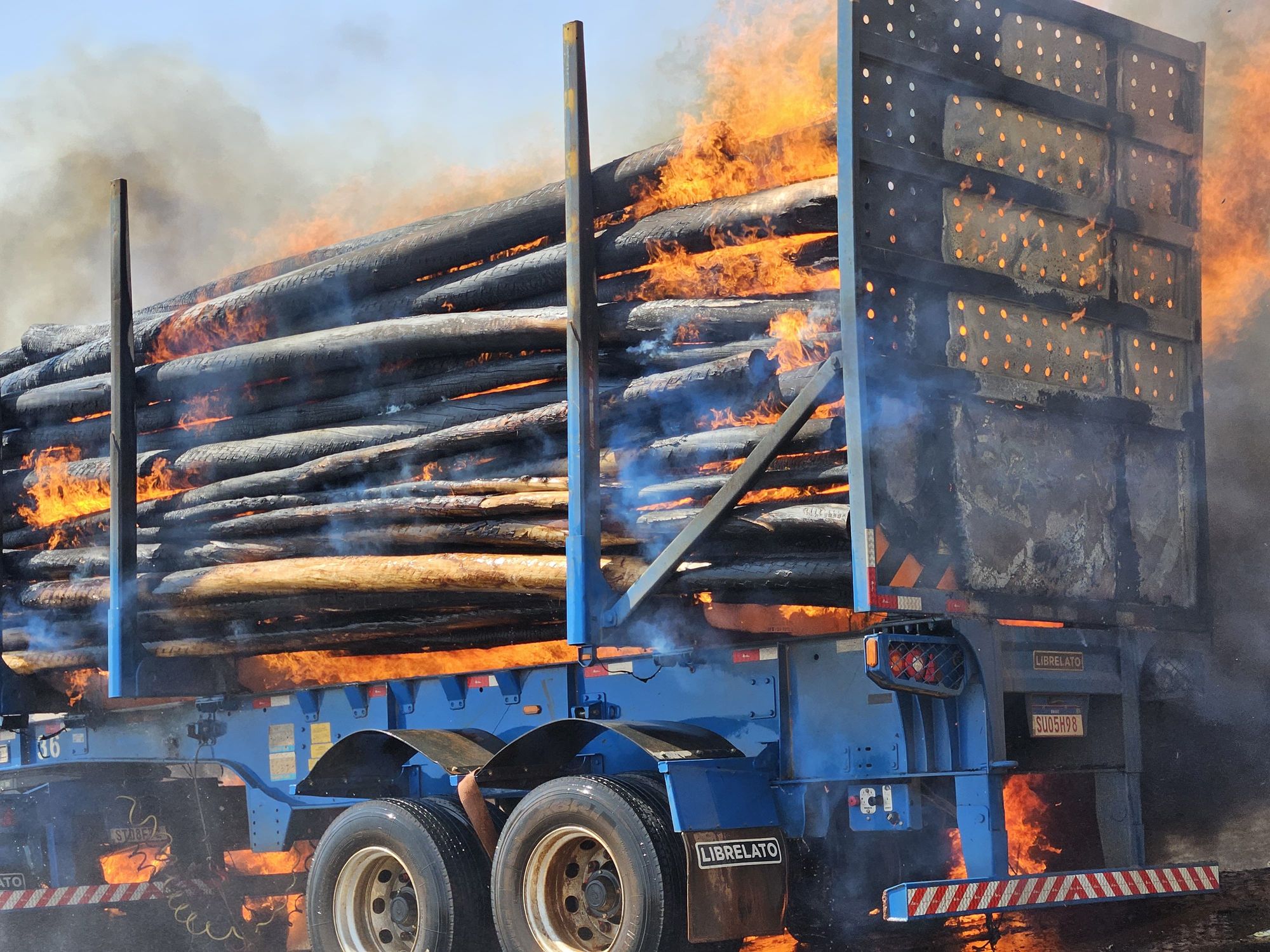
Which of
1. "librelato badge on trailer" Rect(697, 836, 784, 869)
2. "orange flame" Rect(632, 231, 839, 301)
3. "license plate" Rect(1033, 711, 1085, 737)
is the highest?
"orange flame" Rect(632, 231, 839, 301)

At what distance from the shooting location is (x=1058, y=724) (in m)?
7.00

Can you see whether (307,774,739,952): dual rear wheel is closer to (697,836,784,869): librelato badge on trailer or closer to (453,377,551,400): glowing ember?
(697,836,784,869): librelato badge on trailer

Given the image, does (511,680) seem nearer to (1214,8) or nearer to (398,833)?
(398,833)

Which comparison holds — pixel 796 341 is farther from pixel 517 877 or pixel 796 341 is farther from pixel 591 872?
pixel 517 877

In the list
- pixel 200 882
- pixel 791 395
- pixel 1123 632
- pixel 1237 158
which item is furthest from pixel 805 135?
pixel 200 882

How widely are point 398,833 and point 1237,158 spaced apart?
19.1ft

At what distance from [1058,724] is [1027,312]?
5.84 ft

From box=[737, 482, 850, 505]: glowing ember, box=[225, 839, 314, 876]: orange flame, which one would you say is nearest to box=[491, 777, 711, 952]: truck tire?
box=[737, 482, 850, 505]: glowing ember

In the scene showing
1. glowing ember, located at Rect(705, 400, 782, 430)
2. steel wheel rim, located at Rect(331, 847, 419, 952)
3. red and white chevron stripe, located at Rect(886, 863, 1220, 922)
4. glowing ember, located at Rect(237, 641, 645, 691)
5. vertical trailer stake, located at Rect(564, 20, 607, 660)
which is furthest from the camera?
glowing ember, located at Rect(237, 641, 645, 691)

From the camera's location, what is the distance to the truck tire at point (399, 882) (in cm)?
760

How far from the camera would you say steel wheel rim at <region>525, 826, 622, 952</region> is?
23.3 feet

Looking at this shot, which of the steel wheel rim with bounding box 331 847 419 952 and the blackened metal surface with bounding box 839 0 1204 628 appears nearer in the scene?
the blackened metal surface with bounding box 839 0 1204 628

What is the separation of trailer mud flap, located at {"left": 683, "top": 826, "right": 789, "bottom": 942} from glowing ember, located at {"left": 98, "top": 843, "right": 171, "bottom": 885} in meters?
4.39

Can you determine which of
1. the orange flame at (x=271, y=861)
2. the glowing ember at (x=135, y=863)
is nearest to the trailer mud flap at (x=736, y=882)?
the orange flame at (x=271, y=861)
